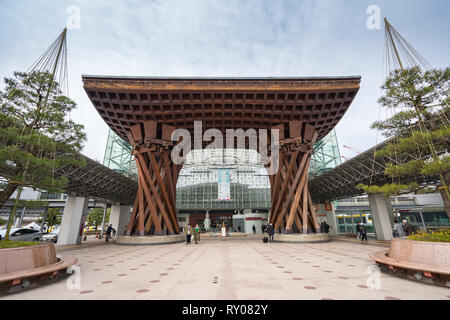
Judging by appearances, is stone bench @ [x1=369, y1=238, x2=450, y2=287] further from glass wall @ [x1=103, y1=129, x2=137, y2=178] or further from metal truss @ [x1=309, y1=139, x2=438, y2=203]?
glass wall @ [x1=103, y1=129, x2=137, y2=178]

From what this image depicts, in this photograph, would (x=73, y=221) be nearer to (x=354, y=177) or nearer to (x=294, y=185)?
(x=294, y=185)

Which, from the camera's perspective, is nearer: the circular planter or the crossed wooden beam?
the circular planter

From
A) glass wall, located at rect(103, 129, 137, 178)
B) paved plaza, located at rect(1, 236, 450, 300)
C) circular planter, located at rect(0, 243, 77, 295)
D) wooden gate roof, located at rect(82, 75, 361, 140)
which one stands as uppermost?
glass wall, located at rect(103, 129, 137, 178)

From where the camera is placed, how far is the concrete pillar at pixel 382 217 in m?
18.7

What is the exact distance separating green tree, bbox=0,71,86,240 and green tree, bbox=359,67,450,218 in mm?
11055

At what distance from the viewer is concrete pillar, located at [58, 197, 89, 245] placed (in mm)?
18000

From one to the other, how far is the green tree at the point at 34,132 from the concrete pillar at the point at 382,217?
23.6 meters

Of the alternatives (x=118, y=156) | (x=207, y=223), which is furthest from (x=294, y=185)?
(x=118, y=156)

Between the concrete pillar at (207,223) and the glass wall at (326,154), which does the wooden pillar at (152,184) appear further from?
the glass wall at (326,154)

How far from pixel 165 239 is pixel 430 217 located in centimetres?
3534

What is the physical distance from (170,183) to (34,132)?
1268 centimetres

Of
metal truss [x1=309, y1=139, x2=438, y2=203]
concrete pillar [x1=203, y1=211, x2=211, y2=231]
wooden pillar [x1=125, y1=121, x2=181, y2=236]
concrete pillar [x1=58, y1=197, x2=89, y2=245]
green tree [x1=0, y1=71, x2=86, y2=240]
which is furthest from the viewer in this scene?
concrete pillar [x1=203, y1=211, x2=211, y2=231]

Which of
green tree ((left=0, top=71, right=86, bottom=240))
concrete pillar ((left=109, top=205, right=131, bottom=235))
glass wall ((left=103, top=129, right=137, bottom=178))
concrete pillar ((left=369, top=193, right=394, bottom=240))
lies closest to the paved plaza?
green tree ((left=0, top=71, right=86, bottom=240))
